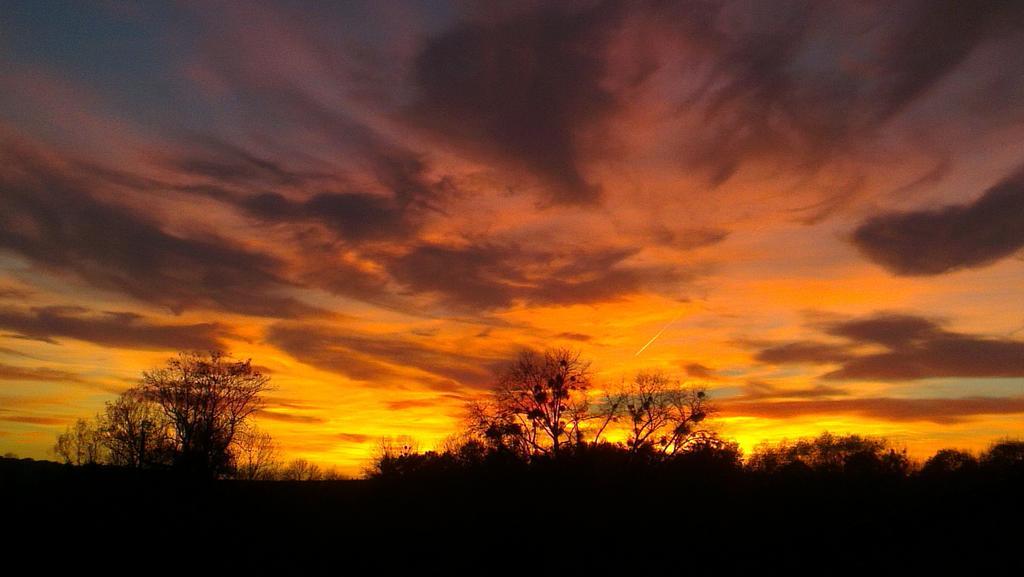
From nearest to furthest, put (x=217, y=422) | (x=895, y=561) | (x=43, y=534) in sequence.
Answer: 1. (x=895, y=561)
2. (x=43, y=534)
3. (x=217, y=422)

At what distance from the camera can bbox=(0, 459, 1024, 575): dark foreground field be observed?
30.1m

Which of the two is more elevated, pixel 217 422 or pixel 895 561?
pixel 217 422

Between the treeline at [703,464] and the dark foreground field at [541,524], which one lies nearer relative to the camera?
the dark foreground field at [541,524]

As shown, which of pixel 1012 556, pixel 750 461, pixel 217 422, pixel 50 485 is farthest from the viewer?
pixel 217 422

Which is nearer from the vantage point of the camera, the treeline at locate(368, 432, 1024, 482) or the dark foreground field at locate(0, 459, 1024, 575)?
the dark foreground field at locate(0, 459, 1024, 575)

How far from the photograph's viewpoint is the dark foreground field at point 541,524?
30.1 m

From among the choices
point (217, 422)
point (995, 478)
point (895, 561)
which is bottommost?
point (895, 561)

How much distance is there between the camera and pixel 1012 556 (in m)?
26.8

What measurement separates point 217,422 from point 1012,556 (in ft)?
208

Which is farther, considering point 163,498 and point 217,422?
point 217,422

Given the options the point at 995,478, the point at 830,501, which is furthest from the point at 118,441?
the point at 995,478

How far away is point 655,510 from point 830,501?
881 cm

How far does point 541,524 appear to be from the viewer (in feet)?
118

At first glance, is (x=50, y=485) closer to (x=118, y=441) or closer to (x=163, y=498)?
(x=163, y=498)
